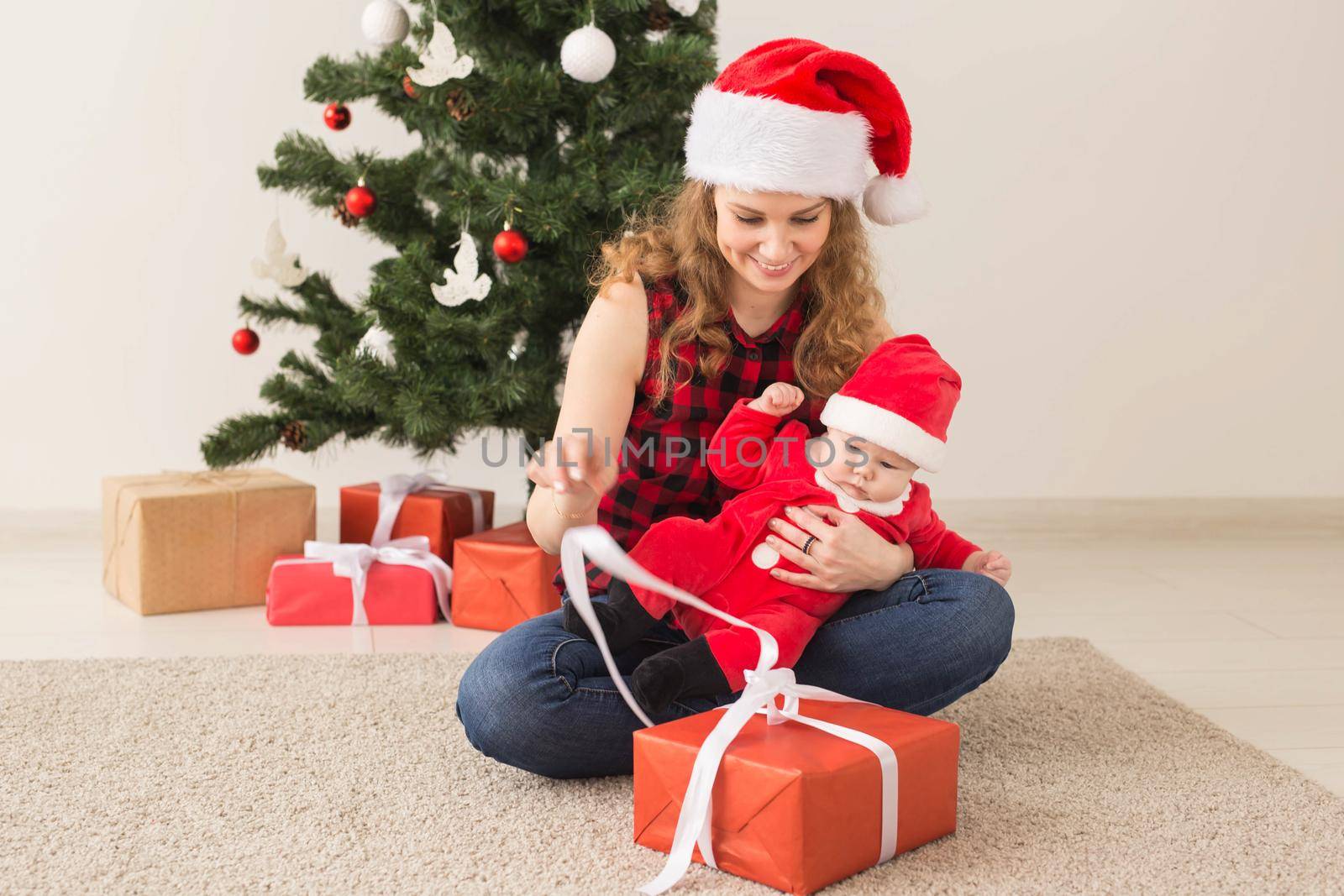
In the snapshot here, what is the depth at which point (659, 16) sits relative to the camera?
219 centimetres

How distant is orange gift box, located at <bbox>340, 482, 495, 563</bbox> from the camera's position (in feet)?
7.82

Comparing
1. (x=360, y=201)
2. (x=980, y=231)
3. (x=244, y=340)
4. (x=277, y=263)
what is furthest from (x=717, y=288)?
(x=980, y=231)

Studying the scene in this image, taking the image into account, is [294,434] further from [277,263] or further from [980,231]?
[980,231]

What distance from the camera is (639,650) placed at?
4.93 feet

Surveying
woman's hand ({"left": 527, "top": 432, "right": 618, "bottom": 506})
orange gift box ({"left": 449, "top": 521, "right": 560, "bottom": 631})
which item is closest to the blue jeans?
woman's hand ({"left": 527, "top": 432, "right": 618, "bottom": 506})

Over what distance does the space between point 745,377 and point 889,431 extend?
265 mm

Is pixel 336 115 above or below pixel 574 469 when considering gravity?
Answer: above

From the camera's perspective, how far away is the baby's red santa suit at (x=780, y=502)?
4.66ft

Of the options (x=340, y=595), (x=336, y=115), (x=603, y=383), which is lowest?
(x=340, y=595)

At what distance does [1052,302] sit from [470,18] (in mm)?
1597

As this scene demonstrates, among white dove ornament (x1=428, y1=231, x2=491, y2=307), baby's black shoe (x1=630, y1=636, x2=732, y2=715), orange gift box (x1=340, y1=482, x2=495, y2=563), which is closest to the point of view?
baby's black shoe (x1=630, y1=636, x2=732, y2=715)

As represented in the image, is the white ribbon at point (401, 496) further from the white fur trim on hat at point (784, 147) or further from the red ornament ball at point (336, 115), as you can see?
the white fur trim on hat at point (784, 147)

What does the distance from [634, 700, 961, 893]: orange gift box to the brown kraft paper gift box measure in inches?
51.3

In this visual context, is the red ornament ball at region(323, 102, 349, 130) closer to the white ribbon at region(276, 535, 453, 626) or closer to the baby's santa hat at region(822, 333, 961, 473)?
the white ribbon at region(276, 535, 453, 626)
